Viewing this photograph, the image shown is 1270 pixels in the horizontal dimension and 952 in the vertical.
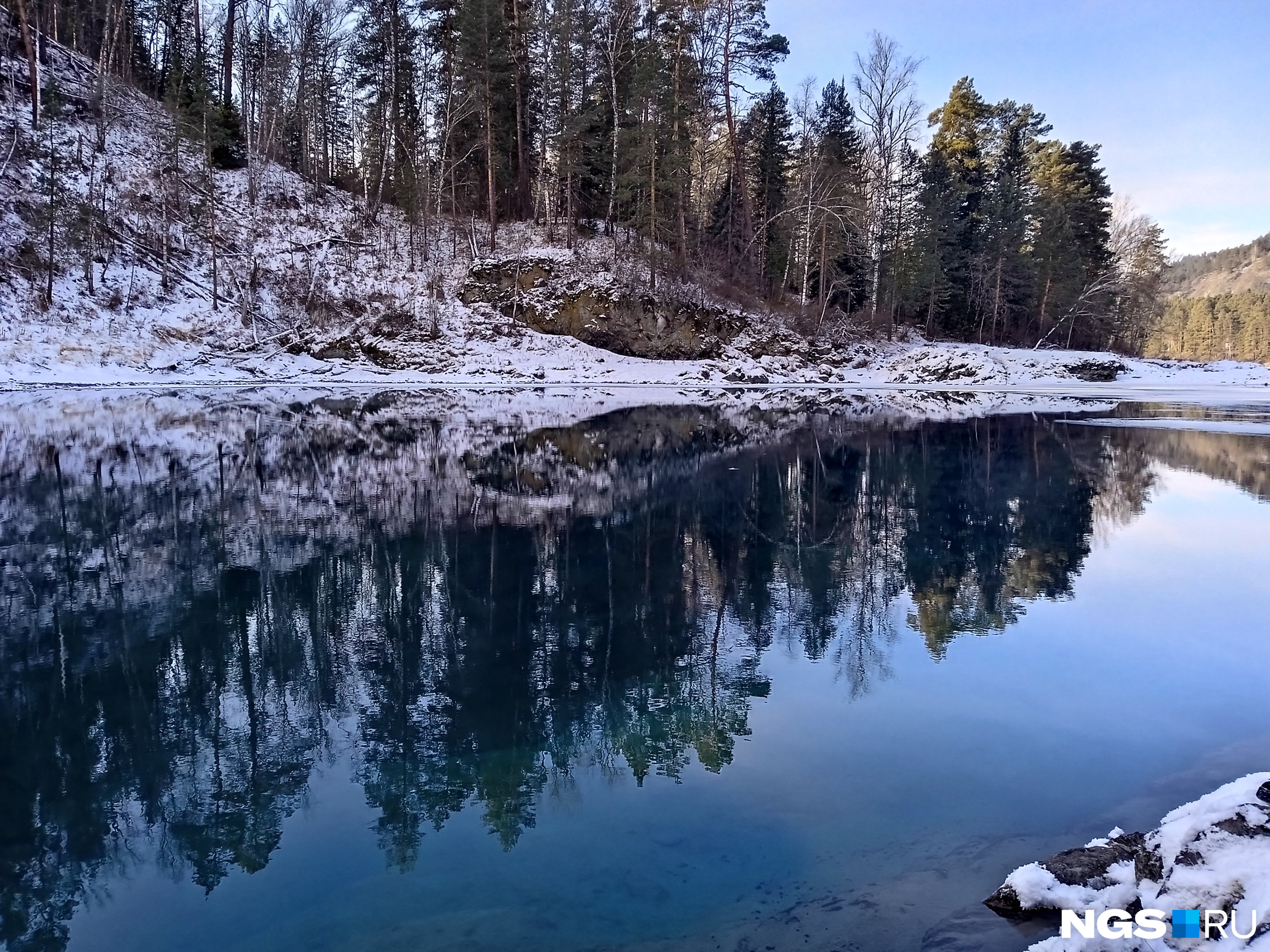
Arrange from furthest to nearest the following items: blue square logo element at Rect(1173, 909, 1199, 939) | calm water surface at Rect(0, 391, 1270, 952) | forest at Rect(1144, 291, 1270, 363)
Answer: forest at Rect(1144, 291, 1270, 363) < calm water surface at Rect(0, 391, 1270, 952) < blue square logo element at Rect(1173, 909, 1199, 939)

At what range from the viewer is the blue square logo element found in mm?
3021

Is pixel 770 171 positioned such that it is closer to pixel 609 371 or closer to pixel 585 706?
pixel 609 371

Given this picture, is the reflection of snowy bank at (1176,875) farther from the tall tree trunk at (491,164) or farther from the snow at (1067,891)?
the tall tree trunk at (491,164)

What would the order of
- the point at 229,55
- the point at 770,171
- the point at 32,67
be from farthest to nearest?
the point at 770,171, the point at 229,55, the point at 32,67

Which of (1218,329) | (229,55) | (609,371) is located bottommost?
(609,371)

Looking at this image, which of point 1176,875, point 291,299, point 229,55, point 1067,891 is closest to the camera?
point 1176,875

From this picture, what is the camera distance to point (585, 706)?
5879mm

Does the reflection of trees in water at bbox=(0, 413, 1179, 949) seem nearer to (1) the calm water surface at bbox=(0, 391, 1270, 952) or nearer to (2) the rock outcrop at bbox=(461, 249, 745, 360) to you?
(1) the calm water surface at bbox=(0, 391, 1270, 952)

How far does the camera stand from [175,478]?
1360 cm

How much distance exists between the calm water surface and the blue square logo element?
62 cm

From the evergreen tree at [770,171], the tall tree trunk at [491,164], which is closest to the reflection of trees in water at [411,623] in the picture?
the tall tree trunk at [491,164]

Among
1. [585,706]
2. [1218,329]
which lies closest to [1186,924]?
[585,706]

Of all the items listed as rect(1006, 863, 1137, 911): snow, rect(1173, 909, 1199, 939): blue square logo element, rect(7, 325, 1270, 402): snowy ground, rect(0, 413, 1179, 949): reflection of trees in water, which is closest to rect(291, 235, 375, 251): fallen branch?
rect(7, 325, 1270, 402): snowy ground

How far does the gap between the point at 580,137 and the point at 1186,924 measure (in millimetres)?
42472
